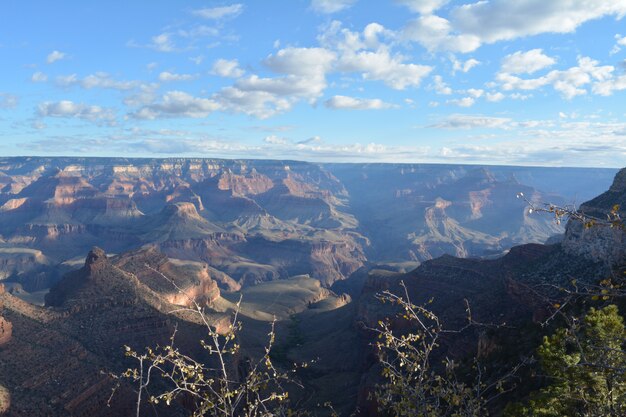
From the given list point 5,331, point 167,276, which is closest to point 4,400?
point 5,331

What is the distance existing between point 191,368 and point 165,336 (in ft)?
190

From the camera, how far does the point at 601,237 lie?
53.4 metres

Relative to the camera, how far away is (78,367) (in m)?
51.2

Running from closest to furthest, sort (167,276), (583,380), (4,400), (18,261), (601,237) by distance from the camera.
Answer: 1. (583,380)
2. (4,400)
3. (601,237)
4. (167,276)
5. (18,261)

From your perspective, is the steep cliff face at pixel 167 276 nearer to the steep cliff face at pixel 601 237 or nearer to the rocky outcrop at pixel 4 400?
the rocky outcrop at pixel 4 400

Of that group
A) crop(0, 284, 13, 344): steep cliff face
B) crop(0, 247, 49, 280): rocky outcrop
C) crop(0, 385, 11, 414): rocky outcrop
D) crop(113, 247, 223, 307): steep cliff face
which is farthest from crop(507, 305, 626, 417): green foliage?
crop(0, 247, 49, 280): rocky outcrop

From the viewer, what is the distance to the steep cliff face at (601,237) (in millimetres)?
48156

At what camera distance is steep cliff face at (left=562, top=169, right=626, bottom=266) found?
48.2 meters

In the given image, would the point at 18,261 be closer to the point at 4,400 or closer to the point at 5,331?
the point at 5,331

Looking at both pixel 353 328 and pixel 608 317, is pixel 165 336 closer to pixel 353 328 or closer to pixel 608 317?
pixel 353 328

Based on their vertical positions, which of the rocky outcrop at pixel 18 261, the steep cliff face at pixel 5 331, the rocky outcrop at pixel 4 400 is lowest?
the rocky outcrop at pixel 18 261

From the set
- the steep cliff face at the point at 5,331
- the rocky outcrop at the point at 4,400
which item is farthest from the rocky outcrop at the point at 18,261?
the rocky outcrop at the point at 4,400

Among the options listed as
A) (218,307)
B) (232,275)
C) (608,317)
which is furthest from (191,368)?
(232,275)

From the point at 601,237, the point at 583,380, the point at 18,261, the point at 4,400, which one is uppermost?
the point at 601,237
